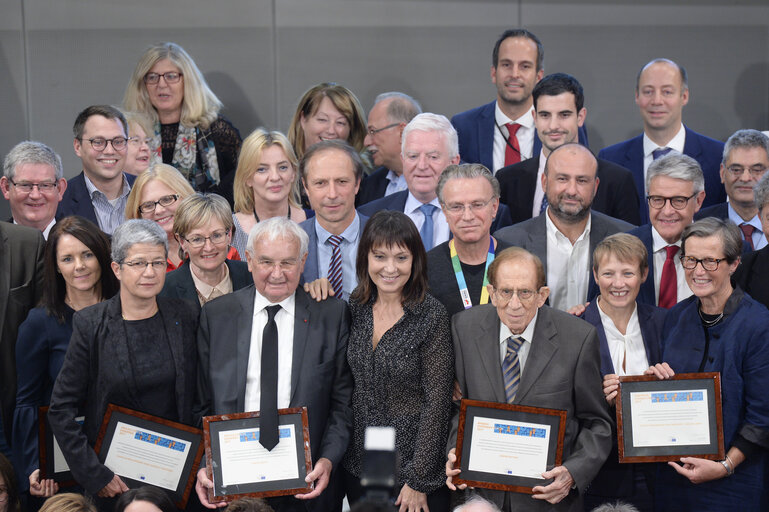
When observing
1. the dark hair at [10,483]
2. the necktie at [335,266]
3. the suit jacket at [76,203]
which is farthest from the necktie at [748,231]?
the dark hair at [10,483]

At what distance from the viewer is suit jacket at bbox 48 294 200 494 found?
4.36 m

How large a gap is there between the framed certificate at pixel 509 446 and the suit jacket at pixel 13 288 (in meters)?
2.30

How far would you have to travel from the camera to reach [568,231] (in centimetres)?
521

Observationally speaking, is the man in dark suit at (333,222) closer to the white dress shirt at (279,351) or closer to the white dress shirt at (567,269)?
the white dress shirt at (279,351)

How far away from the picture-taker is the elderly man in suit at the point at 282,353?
4.42 m

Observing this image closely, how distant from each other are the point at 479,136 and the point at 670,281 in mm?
1992

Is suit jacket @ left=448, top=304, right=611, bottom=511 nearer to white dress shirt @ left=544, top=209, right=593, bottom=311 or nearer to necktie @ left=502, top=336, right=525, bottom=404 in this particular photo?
necktie @ left=502, top=336, right=525, bottom=404

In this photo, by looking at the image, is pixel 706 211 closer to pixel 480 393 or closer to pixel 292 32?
pixel 480 393

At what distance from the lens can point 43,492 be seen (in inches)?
179

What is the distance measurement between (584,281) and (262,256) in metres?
1.75

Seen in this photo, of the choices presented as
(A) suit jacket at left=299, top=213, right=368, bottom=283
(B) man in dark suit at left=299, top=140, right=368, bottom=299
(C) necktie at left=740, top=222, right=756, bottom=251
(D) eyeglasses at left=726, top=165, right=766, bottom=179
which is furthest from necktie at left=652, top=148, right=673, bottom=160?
(A) suit jacket at left=299, top=213, right=368, bottom=283

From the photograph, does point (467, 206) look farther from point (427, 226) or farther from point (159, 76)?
point (159, 76)

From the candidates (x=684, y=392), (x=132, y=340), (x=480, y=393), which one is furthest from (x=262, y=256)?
(x=684, y=392)

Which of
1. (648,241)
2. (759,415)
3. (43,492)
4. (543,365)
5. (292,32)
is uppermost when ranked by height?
(292,32)
